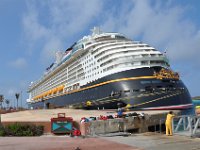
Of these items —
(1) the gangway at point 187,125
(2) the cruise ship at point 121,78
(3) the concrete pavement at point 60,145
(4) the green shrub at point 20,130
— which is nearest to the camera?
(3) the concrete pavement at point 60,145

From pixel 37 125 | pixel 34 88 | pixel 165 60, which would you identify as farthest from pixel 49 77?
pixel 37 125

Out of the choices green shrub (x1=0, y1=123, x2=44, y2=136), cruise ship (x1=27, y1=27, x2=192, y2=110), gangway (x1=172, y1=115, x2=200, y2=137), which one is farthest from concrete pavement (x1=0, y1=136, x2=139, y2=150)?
cruise ship (x1=27, y1=27, x2=192, y2=110)

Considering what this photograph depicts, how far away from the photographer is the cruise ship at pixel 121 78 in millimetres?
43500

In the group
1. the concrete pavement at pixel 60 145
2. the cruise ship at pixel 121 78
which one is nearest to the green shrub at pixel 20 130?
the concrete pavement at pixel 60 145

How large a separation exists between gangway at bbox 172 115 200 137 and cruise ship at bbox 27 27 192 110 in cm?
2469

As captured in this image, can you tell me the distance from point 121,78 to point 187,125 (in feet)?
91.1

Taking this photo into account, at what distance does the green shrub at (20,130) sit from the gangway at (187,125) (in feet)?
22.7

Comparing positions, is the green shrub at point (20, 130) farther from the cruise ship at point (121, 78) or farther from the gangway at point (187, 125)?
the cruise ship at point (121, 78)

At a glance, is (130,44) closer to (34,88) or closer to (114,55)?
(114,55)

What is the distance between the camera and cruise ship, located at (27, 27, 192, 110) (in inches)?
1713

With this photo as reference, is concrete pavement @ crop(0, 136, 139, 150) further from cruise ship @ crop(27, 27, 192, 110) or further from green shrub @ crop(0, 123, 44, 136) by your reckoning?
cruise ship @ crop(27, 27, 192, 110)

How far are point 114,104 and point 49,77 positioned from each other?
131 ft

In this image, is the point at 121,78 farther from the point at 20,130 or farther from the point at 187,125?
the point at 20,130

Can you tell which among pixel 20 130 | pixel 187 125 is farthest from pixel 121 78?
pixel 20 130
